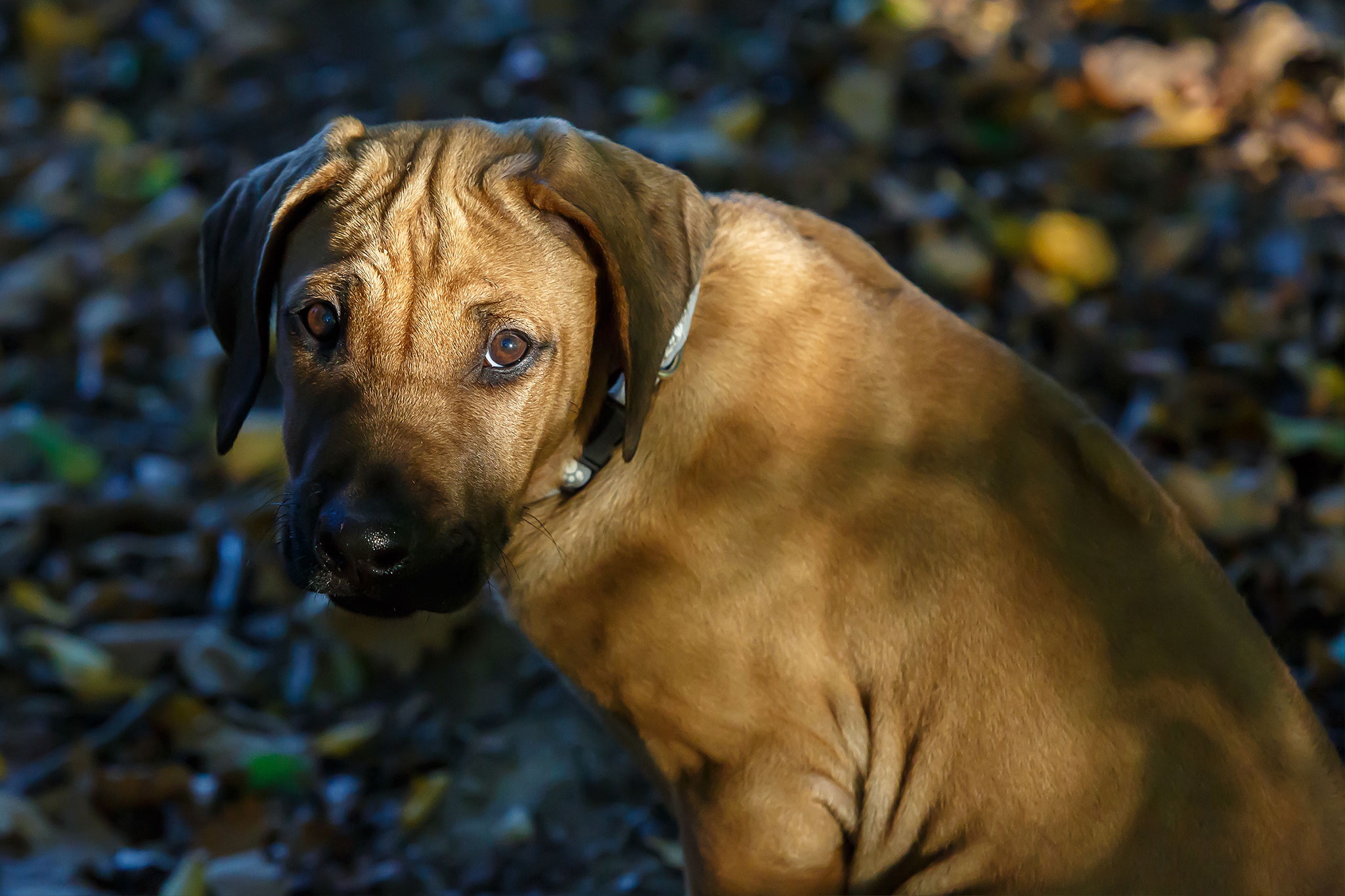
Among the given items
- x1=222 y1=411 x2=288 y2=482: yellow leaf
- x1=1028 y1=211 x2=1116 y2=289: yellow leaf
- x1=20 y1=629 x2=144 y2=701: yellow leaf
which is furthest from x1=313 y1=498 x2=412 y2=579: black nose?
x1=1028 y1=211 x2=1116 y2=289: yellow leaf

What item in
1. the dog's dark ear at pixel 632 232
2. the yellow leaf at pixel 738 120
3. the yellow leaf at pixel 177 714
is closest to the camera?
the dog's dark ear at pixel 632 232

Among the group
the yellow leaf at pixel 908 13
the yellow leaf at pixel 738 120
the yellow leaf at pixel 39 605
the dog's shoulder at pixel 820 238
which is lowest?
the yellow leaf at pixel 39 605

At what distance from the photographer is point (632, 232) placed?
267cm

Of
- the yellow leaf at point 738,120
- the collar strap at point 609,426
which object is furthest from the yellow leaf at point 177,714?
the yellow leaf at point 738,120

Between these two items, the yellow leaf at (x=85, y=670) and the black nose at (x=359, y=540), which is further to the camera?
the yellow leaf at (x=85, y=670)

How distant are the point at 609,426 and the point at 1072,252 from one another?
10.2 feet

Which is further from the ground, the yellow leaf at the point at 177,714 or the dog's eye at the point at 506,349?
the dog's eye at the point at 506,349

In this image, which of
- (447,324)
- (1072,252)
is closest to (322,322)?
(447,324)

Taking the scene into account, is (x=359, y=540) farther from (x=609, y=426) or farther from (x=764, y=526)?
(x=764, y=526)

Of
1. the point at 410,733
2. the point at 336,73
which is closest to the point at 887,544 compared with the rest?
the point at 410,733

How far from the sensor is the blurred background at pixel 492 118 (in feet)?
13.3

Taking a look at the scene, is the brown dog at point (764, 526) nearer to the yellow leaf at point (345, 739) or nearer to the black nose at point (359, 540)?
the black nose at point (359, 540)

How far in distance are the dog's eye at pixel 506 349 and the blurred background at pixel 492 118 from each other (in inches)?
34.0

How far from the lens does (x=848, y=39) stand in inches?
252
